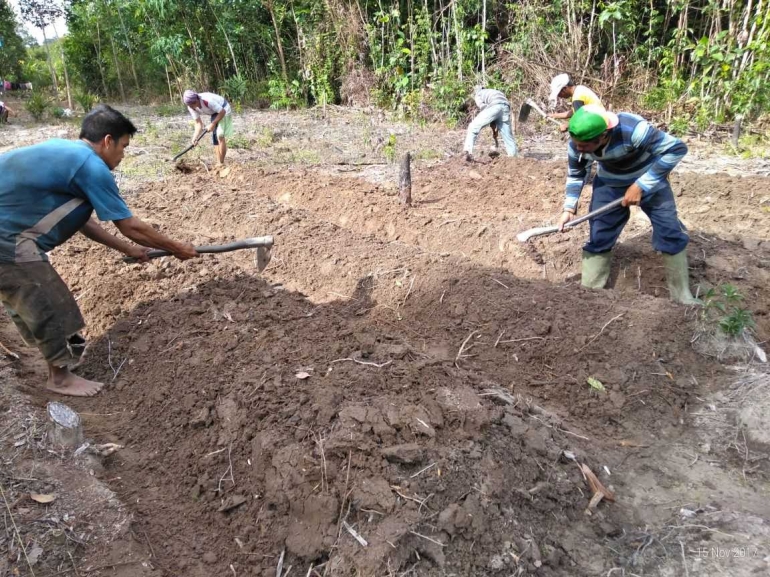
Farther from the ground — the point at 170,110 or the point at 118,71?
the point at 118,71

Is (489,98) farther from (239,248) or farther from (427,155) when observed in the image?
(239,248)

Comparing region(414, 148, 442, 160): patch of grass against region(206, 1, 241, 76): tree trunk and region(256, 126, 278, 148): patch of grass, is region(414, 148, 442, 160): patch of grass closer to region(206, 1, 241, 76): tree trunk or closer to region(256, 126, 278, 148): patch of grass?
region(256, 126, 278, 148): patch of grass

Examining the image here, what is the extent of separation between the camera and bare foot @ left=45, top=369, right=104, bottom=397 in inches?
137

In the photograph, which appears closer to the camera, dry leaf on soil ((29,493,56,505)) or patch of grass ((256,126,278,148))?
dry leaf on soil ((29,493,56,505))

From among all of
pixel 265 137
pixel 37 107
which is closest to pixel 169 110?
pixel 37 107

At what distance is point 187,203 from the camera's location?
264 inches

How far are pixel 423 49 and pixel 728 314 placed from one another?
1053cm

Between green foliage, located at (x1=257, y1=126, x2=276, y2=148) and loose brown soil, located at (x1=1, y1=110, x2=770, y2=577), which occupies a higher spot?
green foliage, located at (x1=257, y1=126, x2=276, y2=148)

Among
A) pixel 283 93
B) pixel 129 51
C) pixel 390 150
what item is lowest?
pixel 390 150

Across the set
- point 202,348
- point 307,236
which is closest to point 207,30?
point 307,236

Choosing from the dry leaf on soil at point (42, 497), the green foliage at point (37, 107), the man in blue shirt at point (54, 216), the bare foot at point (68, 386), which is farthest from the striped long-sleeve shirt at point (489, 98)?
the green foliage at point (37, 107)

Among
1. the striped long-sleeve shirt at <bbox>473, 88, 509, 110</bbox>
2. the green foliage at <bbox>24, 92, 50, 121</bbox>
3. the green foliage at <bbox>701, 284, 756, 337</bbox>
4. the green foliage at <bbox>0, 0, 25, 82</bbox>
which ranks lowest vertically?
the green foliage at <bbox>701, 284, 756, 337</bbox>

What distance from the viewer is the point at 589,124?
3465mm

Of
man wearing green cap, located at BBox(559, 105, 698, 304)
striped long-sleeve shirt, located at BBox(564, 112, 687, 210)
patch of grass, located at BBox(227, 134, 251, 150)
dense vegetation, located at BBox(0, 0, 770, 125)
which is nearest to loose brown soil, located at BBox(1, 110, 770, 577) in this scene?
man wearing green cap, located at BBox(559, 105, 698, 304)
